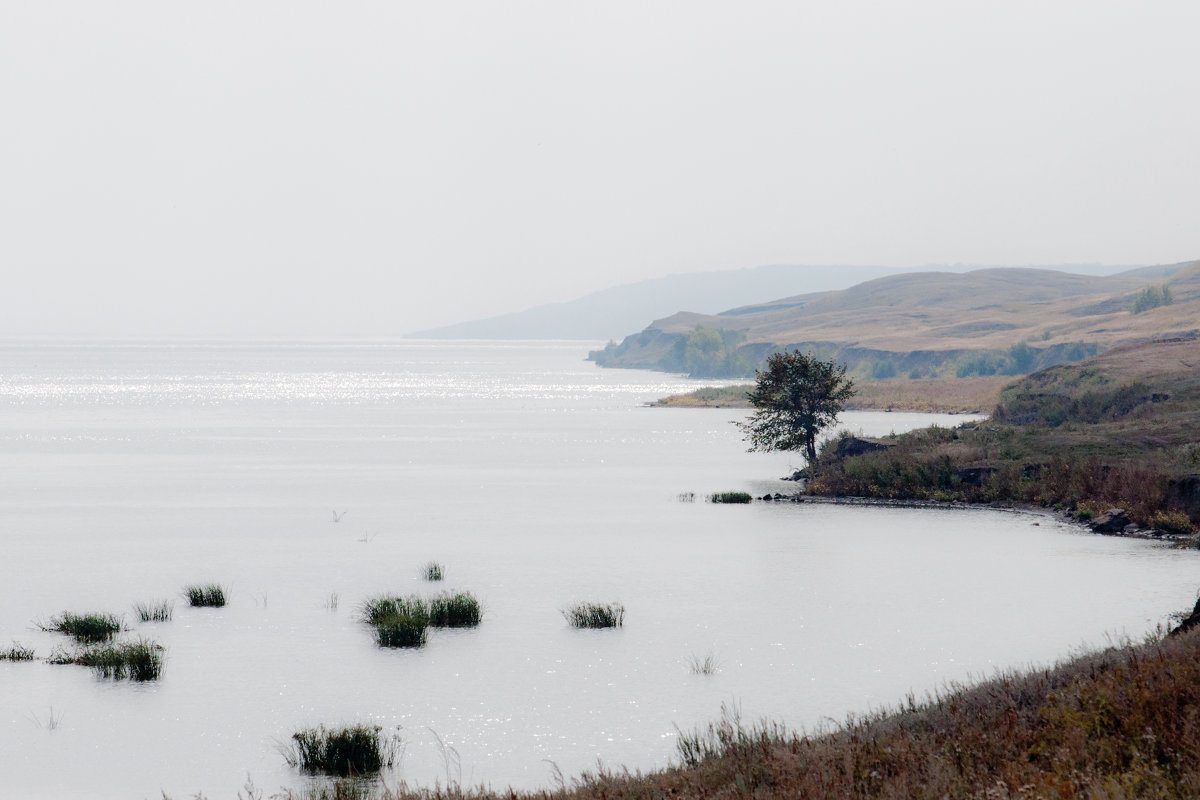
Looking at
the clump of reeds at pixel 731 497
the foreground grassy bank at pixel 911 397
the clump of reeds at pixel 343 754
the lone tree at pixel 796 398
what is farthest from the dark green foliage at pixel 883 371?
the clump of reeds at pixel 343 754

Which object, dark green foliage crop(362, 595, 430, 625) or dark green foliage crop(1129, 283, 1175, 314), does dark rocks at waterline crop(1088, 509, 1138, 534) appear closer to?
dark green foliage crop(362, 595, 430, 625)

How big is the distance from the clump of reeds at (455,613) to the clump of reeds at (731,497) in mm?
25246

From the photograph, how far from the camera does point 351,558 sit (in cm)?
3628

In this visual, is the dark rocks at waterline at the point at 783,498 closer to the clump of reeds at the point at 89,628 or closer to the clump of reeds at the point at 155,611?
the clump of reeds at the point at 155,611

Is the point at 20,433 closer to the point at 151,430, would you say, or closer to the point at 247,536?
the point at 151,430

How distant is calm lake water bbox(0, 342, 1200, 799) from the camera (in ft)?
56.5

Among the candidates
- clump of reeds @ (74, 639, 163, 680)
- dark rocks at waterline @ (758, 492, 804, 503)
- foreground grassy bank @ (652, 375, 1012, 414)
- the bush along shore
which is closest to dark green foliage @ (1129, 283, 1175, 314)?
foreground grassy bank @ (652, 375, 1012, 414)

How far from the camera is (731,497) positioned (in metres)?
49.8

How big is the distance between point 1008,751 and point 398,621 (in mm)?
15289

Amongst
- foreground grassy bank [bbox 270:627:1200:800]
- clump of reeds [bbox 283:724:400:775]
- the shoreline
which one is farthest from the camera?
the shoreline

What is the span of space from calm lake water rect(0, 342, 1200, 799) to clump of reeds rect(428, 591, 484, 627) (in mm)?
655

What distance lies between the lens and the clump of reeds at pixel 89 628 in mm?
23375

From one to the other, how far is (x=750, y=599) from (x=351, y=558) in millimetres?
13915

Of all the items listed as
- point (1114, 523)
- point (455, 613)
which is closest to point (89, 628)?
point (455, 613)
